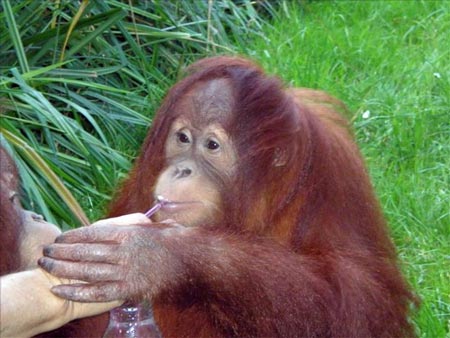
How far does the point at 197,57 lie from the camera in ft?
18.7

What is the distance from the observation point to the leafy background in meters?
4.30

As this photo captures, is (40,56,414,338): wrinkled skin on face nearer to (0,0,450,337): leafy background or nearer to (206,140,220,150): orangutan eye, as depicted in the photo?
(206,140,220,150): orangutan eye

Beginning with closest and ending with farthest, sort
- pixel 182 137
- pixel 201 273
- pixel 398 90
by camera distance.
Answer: pixel 201 273 → pixel 182 137 → pixel 398 90

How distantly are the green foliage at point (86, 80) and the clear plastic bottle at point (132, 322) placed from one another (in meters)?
0.94

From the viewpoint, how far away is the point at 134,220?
2.96m

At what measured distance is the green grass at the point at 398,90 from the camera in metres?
4.20

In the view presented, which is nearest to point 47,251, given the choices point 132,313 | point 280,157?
point 132,313

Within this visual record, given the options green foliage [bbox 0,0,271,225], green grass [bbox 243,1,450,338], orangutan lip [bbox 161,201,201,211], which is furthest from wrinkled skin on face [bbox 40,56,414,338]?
green foliage [bbox 0,0,271,225]

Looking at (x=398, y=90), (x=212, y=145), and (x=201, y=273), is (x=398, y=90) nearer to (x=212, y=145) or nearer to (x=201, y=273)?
(x=212, y=145)

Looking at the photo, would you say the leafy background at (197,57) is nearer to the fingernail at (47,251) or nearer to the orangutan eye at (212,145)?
the orangutan eye at (212,145)

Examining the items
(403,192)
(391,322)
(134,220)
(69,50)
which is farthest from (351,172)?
(69,50)

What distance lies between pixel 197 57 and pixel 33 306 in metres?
3.22

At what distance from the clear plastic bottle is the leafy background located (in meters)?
0.94

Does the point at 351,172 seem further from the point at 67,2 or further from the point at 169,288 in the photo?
the point at 67,2
